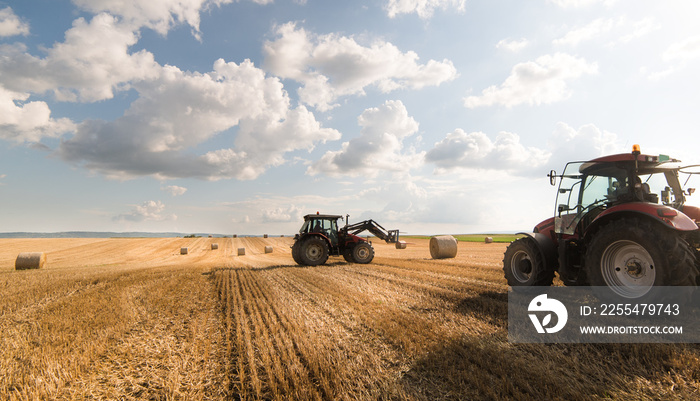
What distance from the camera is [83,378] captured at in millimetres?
3303

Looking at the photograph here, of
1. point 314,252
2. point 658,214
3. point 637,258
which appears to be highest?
point 658,214

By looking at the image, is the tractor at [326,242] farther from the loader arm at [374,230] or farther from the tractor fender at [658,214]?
the tractor fender at [658,214]

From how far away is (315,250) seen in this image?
14867 mm

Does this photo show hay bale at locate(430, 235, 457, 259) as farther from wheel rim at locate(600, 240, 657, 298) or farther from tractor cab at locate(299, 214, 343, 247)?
wheel rim at locate(600, 240, 657, 298)

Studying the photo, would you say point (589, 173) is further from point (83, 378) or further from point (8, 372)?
point (8, 372)

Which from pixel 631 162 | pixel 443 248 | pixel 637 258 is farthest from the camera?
pixel 443 248

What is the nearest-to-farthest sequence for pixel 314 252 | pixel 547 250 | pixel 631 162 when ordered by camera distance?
1. pixel 631 162
2. pixel 547 250
3. pixel 314 252

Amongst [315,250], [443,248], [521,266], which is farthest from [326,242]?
[521,266]

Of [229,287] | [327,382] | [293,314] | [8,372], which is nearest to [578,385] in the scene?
[327,382]

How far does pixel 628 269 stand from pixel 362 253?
1124 centimetres

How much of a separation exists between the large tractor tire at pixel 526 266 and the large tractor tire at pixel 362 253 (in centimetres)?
864

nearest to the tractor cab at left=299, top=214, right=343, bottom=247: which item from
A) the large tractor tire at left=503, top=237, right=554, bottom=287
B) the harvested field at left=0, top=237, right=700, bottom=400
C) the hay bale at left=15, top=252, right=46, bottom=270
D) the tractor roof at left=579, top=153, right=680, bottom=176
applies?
the harvested field at left=0, top=237, right=700, bottom=400

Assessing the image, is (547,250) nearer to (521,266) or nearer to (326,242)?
(521,266)

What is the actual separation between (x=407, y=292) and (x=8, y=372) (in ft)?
19.7
